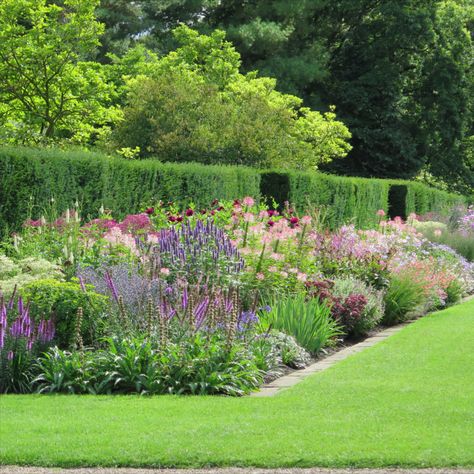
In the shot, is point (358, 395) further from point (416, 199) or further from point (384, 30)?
point (384, 30)

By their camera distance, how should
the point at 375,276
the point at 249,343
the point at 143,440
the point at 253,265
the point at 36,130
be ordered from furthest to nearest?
the point at 36,130 < the point at 375,276 < the point at 253,265 < the point at 249,343 < the point at 143,440

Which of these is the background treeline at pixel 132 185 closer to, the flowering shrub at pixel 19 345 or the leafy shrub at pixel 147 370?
the flowering shrub at pixel 19 345

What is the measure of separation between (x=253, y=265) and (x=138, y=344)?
12.1 feet

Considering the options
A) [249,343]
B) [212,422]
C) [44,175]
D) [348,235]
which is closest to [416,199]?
[348,235]

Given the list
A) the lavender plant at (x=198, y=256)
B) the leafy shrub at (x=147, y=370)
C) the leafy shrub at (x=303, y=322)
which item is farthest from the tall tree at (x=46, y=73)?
the leafy shrub at (x=147, y=370)

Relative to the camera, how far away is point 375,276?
14008mm

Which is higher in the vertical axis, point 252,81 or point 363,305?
point 252,81

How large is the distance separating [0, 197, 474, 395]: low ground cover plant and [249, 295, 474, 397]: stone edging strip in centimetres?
17

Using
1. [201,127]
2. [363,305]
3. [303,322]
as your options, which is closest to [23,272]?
[303,322]

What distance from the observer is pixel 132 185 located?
1633 centimetres

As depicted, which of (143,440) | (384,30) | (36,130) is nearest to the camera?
(143,440)

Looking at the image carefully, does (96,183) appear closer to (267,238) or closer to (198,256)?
(267,238)

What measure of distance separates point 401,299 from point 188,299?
218 inches

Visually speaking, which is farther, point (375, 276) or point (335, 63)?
point (335, 63)
